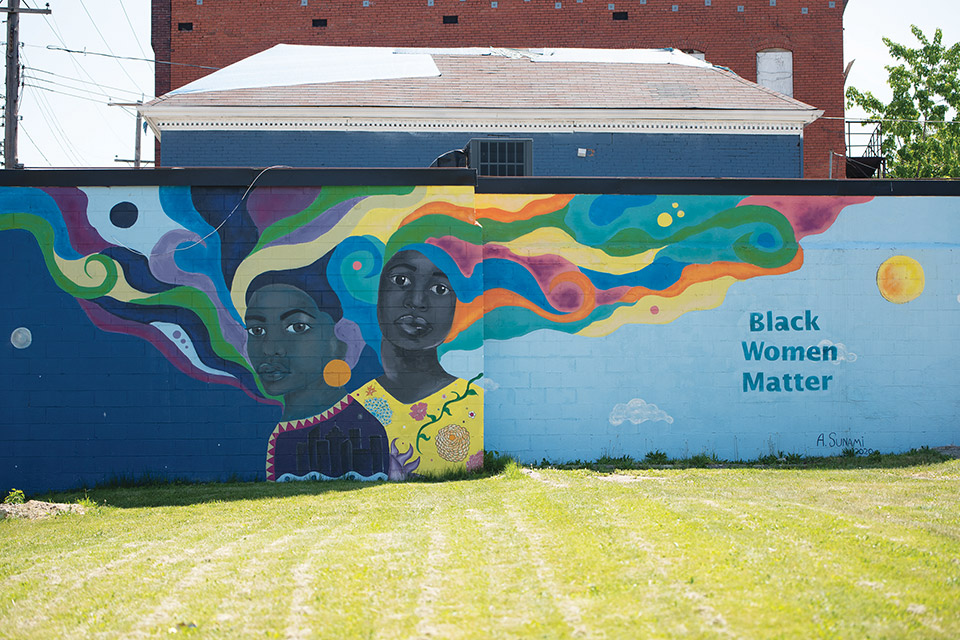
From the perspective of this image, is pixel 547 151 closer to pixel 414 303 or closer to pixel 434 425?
pixel 414 303

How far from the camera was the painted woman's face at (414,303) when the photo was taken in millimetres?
11852

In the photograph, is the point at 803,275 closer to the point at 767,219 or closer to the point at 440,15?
the point at 767,219

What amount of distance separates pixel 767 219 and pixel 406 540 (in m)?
8.01

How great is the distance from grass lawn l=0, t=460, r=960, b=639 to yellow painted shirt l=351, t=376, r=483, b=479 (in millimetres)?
1858

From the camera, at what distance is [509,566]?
20.8 ft

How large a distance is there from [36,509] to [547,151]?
13162 millimetres

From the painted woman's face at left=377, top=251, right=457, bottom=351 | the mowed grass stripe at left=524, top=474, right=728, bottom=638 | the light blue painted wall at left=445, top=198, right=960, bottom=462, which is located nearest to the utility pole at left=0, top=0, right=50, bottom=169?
the painted woman's face at left=377, top=251, right=457, bottom=351

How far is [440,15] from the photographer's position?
29922mm

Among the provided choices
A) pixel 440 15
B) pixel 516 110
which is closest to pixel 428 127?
pixel 516 110

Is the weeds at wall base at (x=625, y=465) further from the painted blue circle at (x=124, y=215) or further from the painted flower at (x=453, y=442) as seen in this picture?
the painted blue circle at (x=124, y=215)

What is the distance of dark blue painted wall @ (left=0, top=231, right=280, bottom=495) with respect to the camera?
38.1ft

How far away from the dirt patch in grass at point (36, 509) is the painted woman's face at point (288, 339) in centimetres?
279

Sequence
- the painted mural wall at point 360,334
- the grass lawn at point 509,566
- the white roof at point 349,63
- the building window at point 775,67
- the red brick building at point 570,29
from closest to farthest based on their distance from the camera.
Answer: the grass lawn at point 509,566 < the painted mural wall at point 360,334 < the white roof at point 349,63 < the red brick building at point 570,29 < the building window at point 775,67

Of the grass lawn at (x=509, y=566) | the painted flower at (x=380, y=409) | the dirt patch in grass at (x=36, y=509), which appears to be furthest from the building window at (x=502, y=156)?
the dirt patch in grass at (x=36, y=509)
